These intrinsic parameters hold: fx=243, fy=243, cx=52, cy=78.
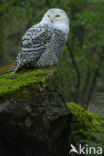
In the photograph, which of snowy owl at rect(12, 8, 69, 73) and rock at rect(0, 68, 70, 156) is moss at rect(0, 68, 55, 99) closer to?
rock at rect(0, 68, 70, 156)

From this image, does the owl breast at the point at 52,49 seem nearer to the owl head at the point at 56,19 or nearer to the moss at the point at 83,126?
the owl head at the point at 56,19

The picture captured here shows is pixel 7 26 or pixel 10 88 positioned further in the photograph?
pixel 7 26

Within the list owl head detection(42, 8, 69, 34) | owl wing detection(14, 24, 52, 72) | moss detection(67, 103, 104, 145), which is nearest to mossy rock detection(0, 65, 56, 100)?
owl wing detection(14, 24, 52, 72)

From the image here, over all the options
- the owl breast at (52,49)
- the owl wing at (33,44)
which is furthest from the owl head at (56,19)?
the owl wing at (33,44)

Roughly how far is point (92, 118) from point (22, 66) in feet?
5.43

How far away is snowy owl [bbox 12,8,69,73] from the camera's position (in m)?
4.23

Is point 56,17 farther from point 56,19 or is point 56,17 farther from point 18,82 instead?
point 18,82

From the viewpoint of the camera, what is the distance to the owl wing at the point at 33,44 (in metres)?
4.21

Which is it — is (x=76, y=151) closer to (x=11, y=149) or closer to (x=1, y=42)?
(x=11, y=149)

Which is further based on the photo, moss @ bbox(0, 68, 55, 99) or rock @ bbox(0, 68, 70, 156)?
moss @ bbox(0, 68, 55, 99)

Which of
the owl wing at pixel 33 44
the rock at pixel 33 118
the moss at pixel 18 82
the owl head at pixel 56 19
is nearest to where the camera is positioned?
the rock at pixel 33 118

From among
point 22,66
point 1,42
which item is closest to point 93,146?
point 22,66

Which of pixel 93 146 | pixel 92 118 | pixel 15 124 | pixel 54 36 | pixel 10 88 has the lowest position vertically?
pixel 92 118

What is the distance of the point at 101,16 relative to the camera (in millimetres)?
9008
